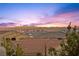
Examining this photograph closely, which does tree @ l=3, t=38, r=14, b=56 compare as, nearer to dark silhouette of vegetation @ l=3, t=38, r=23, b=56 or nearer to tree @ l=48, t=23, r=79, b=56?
dark silhouette of vegetation @ l=3, t=38, r=23, b=56

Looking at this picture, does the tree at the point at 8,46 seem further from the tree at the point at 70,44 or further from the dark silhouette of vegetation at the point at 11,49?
the tree at the point at 70,44

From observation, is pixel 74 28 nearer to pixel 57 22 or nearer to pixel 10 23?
pixel 57 22

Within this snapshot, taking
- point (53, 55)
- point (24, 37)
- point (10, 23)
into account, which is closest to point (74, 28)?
point (53, 55)

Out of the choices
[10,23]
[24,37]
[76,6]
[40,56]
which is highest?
[76,6]

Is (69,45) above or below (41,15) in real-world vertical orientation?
below

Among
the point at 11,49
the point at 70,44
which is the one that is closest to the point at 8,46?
the point at 11,49

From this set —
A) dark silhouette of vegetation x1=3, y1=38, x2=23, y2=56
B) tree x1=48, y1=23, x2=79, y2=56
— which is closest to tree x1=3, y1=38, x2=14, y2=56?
dark silhouette of vegetation x1=3, y1=38, x2=23, y2=56

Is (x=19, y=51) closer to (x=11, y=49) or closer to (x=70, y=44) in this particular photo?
(x=11, y=49)
